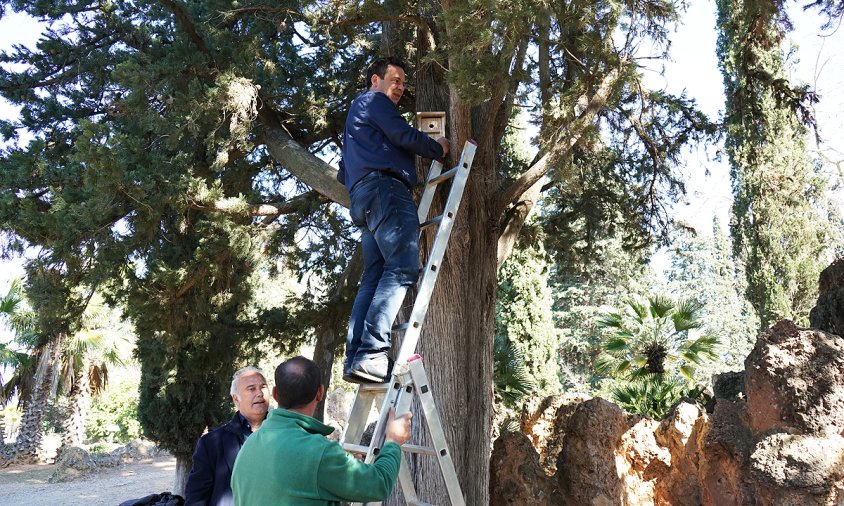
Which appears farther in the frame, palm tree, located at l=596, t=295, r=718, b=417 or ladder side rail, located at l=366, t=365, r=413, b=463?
palm tree, located at l=596, t=295, r=718, b=417

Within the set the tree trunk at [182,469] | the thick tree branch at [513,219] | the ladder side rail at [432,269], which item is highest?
the thick tree branch at [513,219]

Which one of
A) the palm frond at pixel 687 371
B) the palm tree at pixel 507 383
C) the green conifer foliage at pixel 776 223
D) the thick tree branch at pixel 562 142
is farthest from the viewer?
the green conifer foliage at pixel 776 223

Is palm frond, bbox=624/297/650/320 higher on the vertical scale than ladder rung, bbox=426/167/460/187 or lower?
higher

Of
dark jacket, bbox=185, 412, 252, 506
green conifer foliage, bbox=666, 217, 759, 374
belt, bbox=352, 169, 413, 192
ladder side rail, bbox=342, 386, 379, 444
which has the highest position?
green conifer foliage, bbox=666, 217, 759, 374

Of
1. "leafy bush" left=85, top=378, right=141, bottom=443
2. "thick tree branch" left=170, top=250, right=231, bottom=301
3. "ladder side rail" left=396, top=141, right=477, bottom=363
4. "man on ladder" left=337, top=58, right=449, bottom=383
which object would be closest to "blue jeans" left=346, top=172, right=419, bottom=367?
"man on ladder" left=337, top=58, right=449, bottom=383

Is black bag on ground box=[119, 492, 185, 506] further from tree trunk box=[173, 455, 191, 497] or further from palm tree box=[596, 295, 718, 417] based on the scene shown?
palm tree box=[596, 295, 718, 417]

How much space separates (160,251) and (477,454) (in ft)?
14.0

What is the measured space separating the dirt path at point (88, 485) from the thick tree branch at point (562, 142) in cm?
1451

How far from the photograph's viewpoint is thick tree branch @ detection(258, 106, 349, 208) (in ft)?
23.8

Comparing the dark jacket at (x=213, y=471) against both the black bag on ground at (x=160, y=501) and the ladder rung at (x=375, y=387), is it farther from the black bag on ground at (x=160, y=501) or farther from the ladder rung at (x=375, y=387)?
the ladder rung at (x=375, y=387)

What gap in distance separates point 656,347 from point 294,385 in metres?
13.1

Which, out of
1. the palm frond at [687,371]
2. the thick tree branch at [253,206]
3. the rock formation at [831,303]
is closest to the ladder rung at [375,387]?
the thick tree branch at [253,206]

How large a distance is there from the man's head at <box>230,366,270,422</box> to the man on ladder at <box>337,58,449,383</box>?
63 cm

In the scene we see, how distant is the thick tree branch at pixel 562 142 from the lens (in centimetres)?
602
